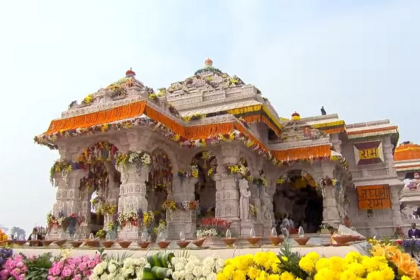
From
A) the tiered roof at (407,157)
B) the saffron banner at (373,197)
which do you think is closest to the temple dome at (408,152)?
the tiered roof at (407,157)

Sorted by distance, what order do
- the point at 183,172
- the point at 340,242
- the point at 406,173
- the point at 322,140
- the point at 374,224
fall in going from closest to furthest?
1. the point at 340,242
2. the point at 183,172
3. the point at 322,140
4. the point at 374,224
5. the point at 406,173

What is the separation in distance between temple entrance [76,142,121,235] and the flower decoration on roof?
22.4 ft

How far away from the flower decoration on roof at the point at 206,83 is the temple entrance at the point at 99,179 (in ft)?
22.4

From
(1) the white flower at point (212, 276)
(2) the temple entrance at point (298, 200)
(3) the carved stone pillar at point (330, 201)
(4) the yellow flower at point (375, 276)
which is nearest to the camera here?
(4) the yellow flower at point (375, 276)

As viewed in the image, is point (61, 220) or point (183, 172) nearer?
point (61, 220)

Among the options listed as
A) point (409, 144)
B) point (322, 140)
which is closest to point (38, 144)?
point (322, 140)

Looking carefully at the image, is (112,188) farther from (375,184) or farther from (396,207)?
(396,207)

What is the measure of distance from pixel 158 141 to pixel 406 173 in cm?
2302

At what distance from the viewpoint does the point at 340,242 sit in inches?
215

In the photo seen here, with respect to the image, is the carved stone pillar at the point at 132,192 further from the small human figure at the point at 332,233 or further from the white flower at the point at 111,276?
the white flower at the point at 111,276

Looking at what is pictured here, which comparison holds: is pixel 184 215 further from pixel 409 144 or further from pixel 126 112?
pixel 409 144

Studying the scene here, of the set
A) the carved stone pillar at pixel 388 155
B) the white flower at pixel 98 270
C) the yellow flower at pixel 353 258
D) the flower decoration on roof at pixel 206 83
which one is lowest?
the white flower at pixel 98 270

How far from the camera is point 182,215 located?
14859mm

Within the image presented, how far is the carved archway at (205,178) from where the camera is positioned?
609 inches
